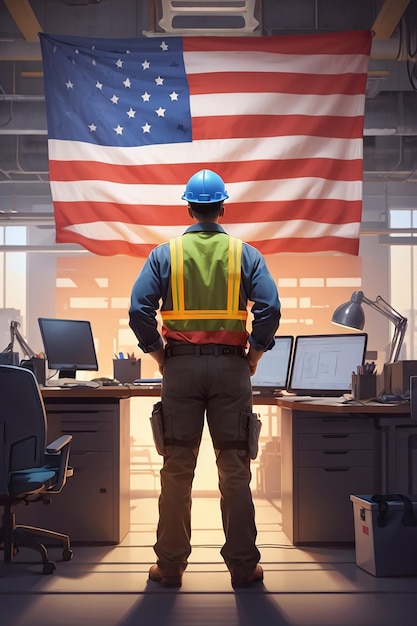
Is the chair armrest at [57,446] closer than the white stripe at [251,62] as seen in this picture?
Yes

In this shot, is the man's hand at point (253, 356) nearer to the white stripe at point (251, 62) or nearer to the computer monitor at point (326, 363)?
the computer monitor at point (326, 363)

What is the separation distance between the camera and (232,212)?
4.82m

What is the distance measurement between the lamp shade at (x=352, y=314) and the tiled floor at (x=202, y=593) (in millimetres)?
1314

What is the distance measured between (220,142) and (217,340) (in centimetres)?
201

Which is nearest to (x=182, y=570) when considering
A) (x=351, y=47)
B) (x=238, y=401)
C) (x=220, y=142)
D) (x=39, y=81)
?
(x=238, y=401)

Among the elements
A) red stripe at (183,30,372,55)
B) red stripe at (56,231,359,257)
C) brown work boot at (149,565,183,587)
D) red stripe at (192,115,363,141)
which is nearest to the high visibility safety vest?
brown work boot at (149,565,183,587)

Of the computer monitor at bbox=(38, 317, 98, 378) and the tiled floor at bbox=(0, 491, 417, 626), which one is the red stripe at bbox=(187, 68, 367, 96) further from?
the tiled floor at bbox=(0, 491, 417, 626)

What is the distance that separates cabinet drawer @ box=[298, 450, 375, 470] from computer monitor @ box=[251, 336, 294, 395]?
0.89m

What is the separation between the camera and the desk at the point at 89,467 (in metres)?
4.08

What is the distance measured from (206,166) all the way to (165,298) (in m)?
1.77

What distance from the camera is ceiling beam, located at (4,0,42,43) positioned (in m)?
4.57

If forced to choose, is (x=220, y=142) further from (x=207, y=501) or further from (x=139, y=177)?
(x=207, y=501)

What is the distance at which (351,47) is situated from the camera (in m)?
4.78

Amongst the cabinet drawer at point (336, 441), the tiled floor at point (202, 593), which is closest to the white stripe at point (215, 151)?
the cabinet drawer at point (336, 441)
